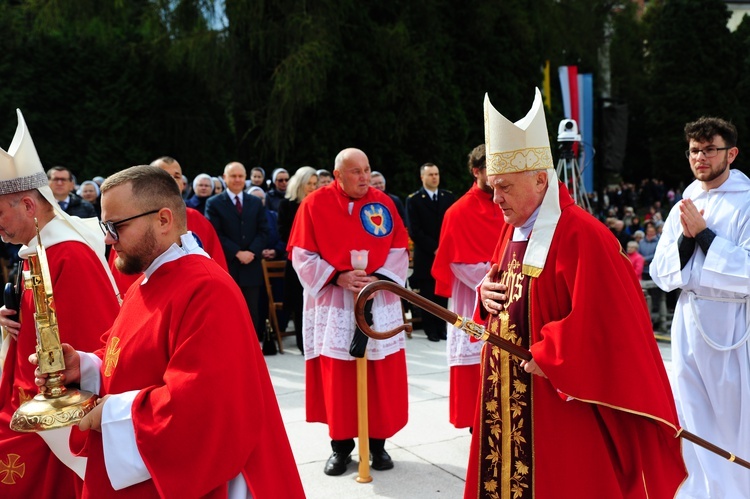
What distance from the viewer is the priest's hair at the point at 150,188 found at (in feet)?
8.69

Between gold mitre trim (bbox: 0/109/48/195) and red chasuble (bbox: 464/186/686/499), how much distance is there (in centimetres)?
227

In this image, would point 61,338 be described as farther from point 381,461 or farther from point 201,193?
point 201,193

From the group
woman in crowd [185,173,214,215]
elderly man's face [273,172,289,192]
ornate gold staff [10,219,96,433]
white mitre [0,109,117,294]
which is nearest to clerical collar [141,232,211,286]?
ornate gold staff [10,219,96,433]

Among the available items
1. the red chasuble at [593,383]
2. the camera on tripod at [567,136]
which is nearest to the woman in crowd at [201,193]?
the camera on tripod at [567,136]

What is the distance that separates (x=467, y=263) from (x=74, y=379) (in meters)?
3.53

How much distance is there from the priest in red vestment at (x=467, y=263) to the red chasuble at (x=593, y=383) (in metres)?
2.37

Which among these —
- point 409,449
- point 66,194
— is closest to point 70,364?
point 409,449

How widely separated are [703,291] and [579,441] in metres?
2.03

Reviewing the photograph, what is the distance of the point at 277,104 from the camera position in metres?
17.3

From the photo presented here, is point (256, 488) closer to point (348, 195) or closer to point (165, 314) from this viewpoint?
point (165, 314)

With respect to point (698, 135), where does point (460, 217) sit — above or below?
below

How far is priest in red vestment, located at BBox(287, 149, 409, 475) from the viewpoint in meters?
5.40

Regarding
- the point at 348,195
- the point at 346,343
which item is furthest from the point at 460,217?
the point at 346,343

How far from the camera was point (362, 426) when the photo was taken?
5199 mm
